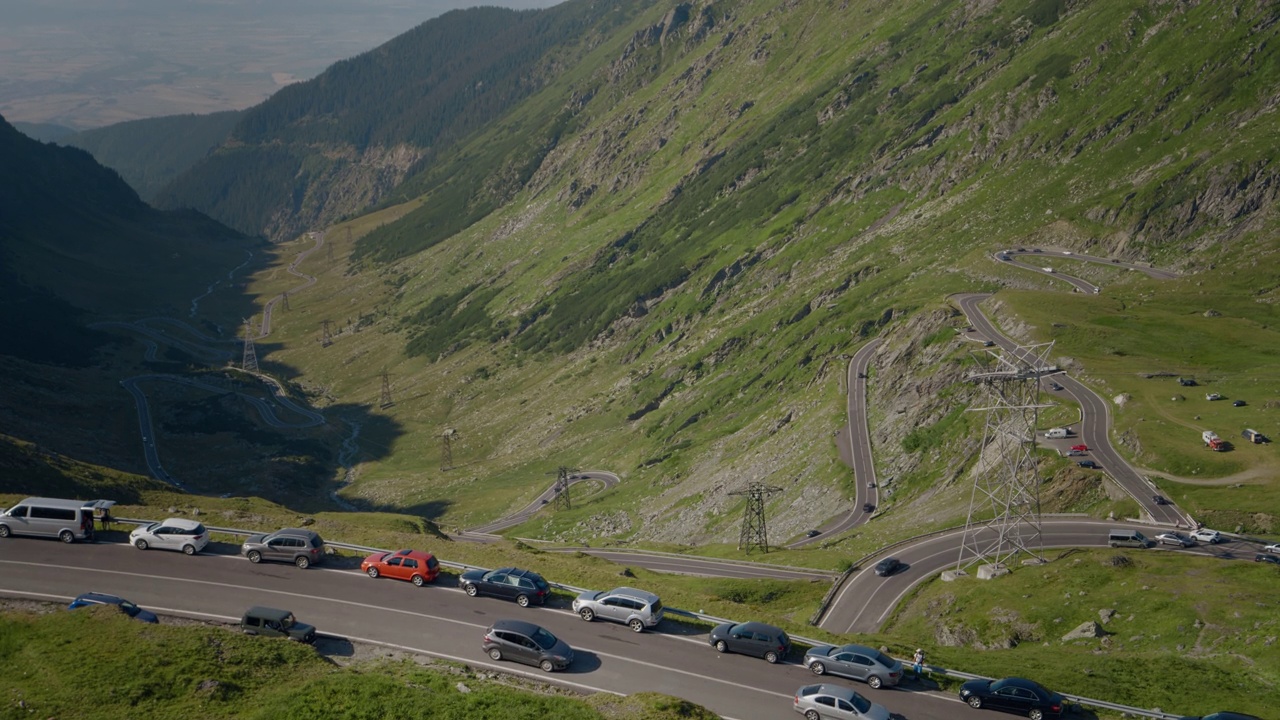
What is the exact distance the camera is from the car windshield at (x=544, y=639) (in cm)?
4550

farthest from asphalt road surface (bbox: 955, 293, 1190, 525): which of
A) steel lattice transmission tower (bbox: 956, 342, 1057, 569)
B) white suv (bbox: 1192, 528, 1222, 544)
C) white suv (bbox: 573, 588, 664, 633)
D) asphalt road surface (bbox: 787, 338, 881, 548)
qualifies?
white suv (bbox: 573, 588, 664, 633)

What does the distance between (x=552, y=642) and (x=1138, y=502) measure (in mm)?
64153

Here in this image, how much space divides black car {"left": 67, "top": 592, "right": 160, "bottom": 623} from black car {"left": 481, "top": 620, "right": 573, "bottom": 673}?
1861cm

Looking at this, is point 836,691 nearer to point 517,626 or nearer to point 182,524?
point 517,626

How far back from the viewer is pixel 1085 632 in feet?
204

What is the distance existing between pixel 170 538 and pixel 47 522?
27.7 feet

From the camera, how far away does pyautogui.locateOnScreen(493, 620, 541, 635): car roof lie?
46031 mm

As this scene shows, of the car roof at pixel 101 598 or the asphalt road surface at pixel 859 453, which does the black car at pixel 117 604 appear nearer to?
the car roof at pixel 101 598

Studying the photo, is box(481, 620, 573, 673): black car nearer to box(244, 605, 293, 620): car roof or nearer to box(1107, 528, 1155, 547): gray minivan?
box(244, 605, 293, 620): car roof

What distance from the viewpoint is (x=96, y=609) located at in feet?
154

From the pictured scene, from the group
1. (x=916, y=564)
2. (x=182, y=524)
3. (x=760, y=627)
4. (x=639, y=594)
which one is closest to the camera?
(x=760, y=627)

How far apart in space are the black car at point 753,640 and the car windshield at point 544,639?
946cm

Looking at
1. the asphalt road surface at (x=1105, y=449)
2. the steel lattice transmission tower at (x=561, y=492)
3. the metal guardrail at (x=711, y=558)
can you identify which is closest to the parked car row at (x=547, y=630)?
the asphalt road surface at (x=1105, y=449)

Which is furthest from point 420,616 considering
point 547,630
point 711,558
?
point 711,558
